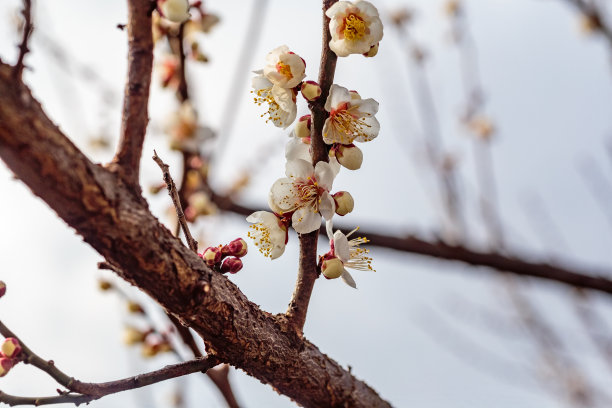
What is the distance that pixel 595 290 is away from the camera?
2270mm

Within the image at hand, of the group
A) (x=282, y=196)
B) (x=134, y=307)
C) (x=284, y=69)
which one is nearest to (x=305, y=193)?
(x=282, y=196)

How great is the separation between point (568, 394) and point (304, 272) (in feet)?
14.2

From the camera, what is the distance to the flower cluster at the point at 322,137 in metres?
1.05

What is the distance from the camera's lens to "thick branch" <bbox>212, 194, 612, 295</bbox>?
2.27 meters

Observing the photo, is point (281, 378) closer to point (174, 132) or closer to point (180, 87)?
point (180, 87)

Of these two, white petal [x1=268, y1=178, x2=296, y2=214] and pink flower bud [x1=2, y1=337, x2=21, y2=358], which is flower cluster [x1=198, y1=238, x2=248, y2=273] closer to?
white petal [x1=268, y1=178, x2=296, y2=214]

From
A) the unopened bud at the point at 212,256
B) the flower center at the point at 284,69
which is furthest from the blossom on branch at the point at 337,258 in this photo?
the flower center at the point at 284,69

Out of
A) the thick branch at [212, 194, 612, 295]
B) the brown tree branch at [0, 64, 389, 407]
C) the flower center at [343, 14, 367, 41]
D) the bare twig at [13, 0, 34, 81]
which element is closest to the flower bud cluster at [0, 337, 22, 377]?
the brown tree branch at [0, 64, 389, 407]

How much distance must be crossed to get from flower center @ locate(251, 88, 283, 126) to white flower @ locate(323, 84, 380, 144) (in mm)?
141

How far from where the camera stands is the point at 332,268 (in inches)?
43.1

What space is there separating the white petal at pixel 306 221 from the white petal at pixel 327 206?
0.02m

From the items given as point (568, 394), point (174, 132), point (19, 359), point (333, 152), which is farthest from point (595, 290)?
point (568, 394)

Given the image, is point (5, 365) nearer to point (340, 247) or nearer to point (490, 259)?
point (340, 247)

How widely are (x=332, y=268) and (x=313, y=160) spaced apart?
0.73 ft
